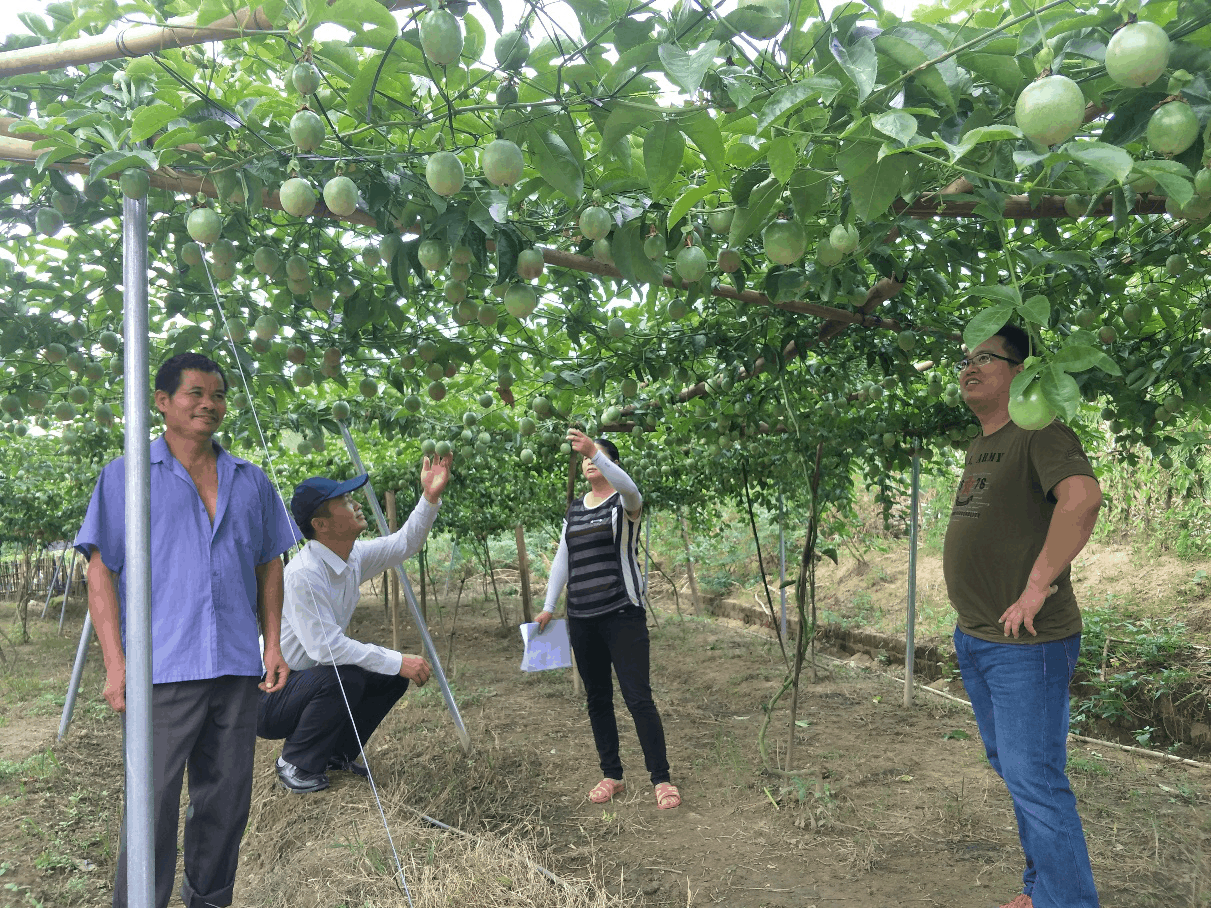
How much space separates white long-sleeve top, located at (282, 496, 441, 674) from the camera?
3100mm

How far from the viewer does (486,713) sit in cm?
548

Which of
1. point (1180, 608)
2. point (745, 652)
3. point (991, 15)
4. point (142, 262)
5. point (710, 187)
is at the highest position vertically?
point (991, 15)

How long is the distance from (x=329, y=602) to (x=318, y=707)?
1.43 feet

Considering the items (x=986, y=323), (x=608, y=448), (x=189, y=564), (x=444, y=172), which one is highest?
(x=444, y=172)

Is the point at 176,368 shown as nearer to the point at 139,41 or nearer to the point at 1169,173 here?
the point at 139,41

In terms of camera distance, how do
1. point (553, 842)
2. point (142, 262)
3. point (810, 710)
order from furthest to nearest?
1. point (810, 710)
2. point (553, 842)
3. point (142, 262)

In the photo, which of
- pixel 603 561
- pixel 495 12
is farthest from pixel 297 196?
pixel 603 561

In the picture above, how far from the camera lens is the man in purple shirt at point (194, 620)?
2037 mm

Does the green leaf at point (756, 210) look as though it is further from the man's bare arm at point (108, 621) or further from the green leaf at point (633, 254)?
the man's bare arm at point (108, 621)

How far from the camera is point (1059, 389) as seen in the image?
1164 millimetres

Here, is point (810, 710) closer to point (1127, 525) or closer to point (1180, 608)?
point (1180, 608)

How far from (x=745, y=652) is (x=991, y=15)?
21.4 ft

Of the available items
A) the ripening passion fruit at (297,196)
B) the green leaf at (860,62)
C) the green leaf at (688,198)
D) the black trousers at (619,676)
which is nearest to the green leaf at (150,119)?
the ripening passion fruit at (297,196)

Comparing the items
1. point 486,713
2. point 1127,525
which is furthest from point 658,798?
point 1127,525
